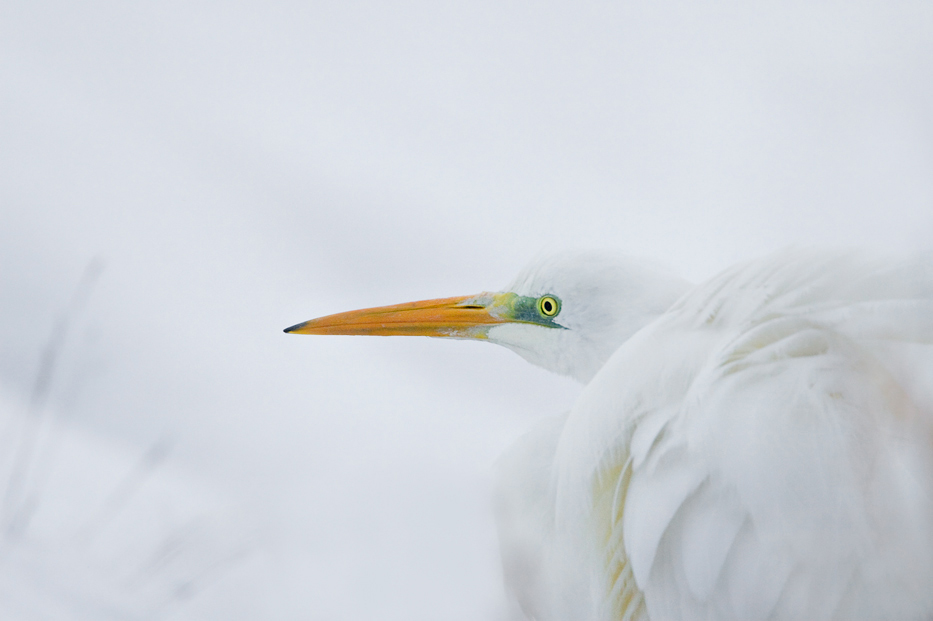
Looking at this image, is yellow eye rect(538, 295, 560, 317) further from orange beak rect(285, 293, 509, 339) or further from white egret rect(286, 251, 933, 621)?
white egret rect(286, 251, 933, 621)

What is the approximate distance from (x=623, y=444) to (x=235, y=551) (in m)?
0.34

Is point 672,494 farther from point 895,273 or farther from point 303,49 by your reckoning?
point 303,49

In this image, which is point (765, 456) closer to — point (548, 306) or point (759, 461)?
point (759, 461)

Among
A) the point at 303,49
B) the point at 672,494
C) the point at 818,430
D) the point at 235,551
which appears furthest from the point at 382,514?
the point at 303,49

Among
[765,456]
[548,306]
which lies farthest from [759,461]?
[548,306]

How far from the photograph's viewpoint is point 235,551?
543 mm

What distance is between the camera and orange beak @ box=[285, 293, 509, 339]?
0.64m

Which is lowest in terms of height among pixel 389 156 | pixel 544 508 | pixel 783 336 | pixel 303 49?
pixel 544 508

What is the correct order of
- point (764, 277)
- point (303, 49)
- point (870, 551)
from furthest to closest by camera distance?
1. point (303, 49)
2. point (764, 277)
3. point (870, 551)

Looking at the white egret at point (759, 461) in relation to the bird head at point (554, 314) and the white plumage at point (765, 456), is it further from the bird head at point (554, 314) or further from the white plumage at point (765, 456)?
the bird head at point (554, 314)

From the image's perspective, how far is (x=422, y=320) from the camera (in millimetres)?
666

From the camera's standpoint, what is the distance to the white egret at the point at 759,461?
0.42 metres

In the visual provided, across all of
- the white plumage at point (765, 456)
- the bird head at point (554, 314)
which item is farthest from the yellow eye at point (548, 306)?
the white plumage at point (765, 456)

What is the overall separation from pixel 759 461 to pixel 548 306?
1.06ft
